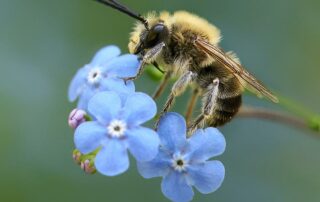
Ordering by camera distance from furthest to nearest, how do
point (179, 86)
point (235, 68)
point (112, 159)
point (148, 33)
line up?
point (148, 33) → point (235, 68) → point (179, 86) → point (112, 159)

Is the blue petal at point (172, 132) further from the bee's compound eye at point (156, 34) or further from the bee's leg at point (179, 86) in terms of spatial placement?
the bee's compound eye at point (156, 34)

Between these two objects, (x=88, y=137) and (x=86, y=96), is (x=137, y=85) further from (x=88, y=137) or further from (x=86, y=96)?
(x=88, y=137)

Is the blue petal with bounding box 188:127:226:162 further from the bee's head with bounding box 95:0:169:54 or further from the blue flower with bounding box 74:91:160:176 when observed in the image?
the bee's head with bounding box 95:0:169:54

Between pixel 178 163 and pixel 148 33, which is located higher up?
pixel 148 33

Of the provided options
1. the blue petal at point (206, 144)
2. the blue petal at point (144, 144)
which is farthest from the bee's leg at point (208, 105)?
the blue petal at point (144, 144)

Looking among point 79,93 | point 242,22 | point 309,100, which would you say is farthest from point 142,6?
point 79,93

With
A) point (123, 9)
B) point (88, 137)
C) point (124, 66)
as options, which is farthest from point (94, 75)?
point (88, 137)

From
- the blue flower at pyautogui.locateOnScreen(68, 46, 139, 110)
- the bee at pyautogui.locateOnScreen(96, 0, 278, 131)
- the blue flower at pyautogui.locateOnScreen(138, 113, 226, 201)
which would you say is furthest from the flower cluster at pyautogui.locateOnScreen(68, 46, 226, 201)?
the bee at pyautogui.locateOnScreen(96, 0, 278, 131)
